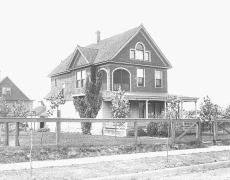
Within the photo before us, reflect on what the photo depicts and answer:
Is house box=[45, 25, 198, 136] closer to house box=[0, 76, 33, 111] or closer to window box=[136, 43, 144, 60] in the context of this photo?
window box=[136, 43, 144, 60]

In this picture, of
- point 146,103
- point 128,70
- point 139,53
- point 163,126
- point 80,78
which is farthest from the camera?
point 80,78

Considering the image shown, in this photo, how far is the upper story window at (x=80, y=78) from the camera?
3212 cm

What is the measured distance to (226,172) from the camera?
32.9 feet

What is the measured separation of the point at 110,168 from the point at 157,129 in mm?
14085

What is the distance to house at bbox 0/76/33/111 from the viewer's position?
56656mm

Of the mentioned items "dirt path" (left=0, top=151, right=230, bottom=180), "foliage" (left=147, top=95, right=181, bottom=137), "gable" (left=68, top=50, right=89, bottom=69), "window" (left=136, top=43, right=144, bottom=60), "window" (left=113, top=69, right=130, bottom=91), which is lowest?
"dirt path" (left=0, top=151, right=230, bottom=180)

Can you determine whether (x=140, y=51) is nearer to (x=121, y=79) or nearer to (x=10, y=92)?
(x=121, y=79)

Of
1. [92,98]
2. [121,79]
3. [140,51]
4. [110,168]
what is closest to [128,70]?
[121,79]

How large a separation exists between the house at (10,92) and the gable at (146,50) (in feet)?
108

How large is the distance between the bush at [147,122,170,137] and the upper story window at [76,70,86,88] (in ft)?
33.7

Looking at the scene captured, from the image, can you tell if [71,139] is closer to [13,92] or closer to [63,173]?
[63,173]

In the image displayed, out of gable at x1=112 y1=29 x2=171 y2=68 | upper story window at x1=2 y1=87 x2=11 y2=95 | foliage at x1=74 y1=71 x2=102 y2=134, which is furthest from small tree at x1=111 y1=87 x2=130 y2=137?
upper story window at x1=2 y1=87 x2=11 y2=95

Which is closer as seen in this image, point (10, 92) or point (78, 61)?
point (78, 61)

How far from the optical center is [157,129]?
77.6 feet
